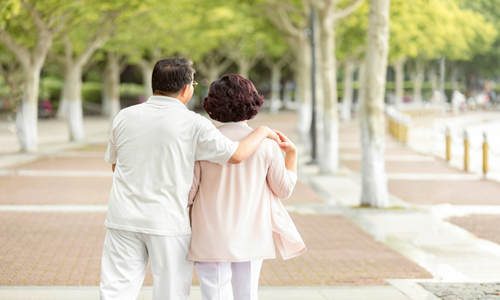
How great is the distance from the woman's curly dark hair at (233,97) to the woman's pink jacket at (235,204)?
93 mm

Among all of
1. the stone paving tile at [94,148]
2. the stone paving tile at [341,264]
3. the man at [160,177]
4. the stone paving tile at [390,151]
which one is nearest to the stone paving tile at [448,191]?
the stone paving tile at [341,264]

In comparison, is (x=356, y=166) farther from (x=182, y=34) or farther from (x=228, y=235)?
(x=182, y=34)

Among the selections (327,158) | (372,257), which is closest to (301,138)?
(327,158)

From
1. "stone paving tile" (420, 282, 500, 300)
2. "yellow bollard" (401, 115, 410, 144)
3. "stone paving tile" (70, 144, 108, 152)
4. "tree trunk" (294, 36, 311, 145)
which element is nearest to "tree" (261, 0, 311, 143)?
"tree trunk" (294, 36, 311, 145)

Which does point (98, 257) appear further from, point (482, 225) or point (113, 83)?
point (113, 83)

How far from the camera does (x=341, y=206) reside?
13102mm

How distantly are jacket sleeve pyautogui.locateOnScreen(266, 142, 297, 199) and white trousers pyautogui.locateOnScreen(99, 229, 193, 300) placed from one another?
515 mm

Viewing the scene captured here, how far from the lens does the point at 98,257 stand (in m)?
8.62

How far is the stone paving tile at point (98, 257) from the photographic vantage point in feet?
24.8

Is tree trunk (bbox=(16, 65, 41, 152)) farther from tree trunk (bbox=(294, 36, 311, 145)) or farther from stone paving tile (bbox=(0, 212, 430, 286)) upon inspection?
stone paving tile (bbox=(0, 212, 430, 286))

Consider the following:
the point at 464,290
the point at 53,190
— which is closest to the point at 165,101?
the point at 464,290

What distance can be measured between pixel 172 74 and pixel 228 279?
109cm

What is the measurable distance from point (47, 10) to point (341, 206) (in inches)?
517

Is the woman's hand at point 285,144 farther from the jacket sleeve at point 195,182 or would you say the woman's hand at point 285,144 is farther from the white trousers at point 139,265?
the white trousers at point 139,265
